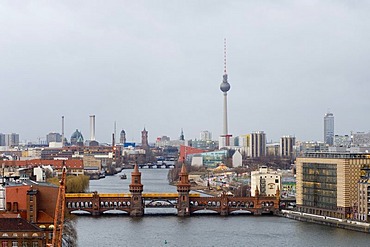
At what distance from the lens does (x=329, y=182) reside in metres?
45.5

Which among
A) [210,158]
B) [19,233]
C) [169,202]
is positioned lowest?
[169,202]

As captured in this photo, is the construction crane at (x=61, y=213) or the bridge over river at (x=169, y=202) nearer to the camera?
the construction crane at (x=61, y=213)

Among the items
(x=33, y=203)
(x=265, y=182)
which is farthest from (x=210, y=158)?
(x=33, y=203)

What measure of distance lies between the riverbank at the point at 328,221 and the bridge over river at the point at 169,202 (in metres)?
1.47

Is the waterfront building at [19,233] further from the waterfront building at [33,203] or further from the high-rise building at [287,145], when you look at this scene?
the high-rise building at [287,145]

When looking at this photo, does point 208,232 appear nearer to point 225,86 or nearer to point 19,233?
point 19,233

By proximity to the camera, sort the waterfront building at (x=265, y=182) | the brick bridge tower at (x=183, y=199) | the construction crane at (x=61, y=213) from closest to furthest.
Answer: the construction crane at (x=61, y=213), the brick bridge tower at (x=183, y=199), the waterfront building at (x=265, y=182)

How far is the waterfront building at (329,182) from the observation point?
43.5 m

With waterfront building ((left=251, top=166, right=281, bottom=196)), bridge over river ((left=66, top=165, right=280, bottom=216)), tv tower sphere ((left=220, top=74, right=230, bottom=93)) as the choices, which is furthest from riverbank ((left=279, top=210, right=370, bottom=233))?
tv tower sphere ((left=220, top=74, right=230, bottom=93))

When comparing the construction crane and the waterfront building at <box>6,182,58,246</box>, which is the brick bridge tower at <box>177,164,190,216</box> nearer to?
the waterfront building at <box>6,182,58,246</box>

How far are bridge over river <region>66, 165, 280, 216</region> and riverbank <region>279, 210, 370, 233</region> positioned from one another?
1467 mm

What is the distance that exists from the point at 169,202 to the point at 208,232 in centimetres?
1007

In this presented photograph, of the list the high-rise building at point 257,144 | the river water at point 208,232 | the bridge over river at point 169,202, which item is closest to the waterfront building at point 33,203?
the river water at point 208,232

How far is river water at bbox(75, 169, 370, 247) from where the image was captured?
35.6m
